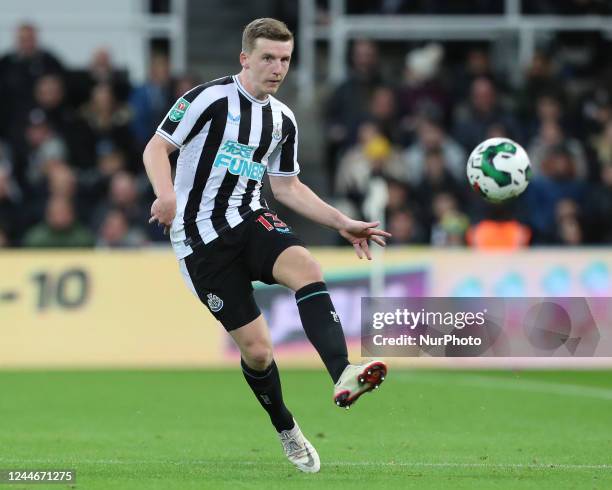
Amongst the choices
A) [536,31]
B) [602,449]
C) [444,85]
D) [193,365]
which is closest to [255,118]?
[602,449]

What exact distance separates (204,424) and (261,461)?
201 cm

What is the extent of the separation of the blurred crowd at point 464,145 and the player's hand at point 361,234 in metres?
7.90

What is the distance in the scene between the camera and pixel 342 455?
821cm

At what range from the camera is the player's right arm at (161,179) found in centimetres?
684

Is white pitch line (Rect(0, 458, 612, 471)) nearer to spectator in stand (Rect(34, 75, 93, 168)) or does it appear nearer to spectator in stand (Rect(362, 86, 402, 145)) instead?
spectator in stand (Rect(34, 75, 93, 168))

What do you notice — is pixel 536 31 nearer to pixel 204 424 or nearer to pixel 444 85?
pixel 444 85

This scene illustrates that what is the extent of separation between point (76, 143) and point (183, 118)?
398 inches

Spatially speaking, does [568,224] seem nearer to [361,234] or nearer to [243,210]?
[361,234]

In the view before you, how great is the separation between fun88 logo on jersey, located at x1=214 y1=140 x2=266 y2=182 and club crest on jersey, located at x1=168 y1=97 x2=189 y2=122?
Result: 29cm

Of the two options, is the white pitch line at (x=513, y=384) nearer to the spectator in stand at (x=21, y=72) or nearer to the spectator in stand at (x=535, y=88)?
the spectator in stand at (x=535, y=88)

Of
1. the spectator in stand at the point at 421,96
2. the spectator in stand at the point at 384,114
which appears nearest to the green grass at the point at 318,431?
the spectator in stand at the point at 384,114

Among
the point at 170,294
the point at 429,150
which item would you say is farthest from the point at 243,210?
the point at 429,150

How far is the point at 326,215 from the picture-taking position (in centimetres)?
757

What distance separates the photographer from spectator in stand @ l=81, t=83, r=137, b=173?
17203mm
